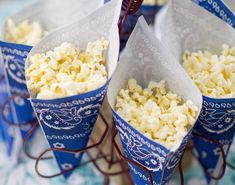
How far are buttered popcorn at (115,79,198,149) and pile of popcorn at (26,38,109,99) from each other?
57 millimetres

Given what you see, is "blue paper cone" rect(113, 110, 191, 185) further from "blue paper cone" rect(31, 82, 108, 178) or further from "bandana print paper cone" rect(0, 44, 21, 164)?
"bandana print paper cone" rect(0, 44, 21, 164)

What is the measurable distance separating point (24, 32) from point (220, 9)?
38 cm

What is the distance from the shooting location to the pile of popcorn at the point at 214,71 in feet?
2.19

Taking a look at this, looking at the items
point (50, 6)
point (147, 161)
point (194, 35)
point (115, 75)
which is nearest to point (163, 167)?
point (147, 161)

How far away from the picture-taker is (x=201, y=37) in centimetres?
75

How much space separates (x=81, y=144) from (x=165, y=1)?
1.87ft

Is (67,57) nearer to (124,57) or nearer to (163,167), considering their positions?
(124,57)

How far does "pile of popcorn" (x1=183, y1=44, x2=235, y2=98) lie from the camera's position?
2.19ft

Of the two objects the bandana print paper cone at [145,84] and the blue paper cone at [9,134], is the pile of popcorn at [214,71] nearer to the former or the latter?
the bandana print paper cone at [145,84]

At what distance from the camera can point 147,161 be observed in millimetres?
623

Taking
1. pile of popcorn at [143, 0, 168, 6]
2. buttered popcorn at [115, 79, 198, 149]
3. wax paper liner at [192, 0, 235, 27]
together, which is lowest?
pile of popcorn at [143, 0, 168, 6]

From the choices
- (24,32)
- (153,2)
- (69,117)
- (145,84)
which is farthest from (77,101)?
(153,2)

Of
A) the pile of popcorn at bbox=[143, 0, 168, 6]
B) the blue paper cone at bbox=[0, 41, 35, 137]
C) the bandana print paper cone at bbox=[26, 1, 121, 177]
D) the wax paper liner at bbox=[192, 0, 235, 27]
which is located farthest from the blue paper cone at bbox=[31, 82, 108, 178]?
the pile of popcorn at bbox=[143, 0, 168, 6]

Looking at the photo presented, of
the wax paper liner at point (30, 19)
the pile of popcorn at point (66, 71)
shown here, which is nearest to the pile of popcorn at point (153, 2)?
the wax paper liner at point (30, 19)
